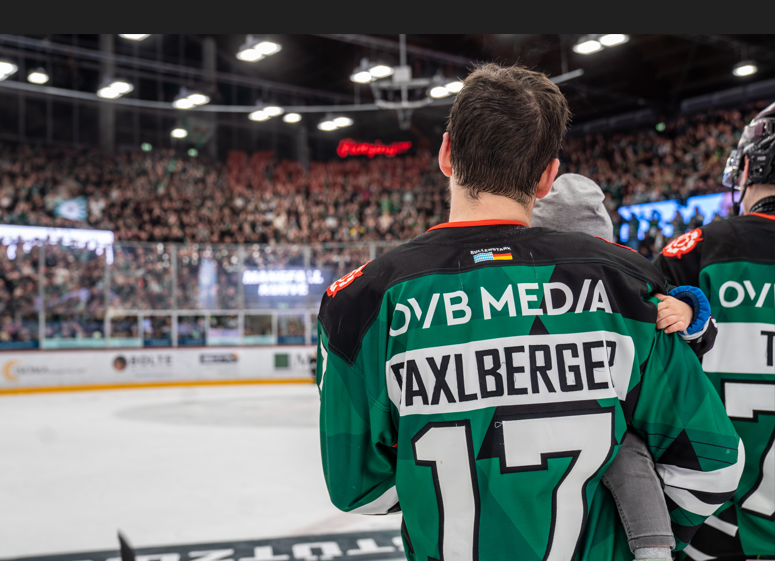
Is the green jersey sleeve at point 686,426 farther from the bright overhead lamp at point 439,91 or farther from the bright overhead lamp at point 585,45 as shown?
the bright overhead lamp at point 439,91

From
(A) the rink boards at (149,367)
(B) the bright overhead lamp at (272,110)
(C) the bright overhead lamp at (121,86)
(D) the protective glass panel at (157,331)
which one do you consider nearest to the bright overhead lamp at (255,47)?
(C) the bright overhead lamp at (121,86)

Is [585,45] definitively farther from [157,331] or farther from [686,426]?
[157,331]

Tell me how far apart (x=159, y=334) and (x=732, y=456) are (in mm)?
12659

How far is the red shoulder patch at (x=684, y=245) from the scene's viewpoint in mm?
1564

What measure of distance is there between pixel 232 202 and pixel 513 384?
53.1 feet

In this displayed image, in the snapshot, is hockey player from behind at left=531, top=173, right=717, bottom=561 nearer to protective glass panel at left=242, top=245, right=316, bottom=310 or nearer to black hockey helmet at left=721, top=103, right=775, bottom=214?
black hockey helmet at left=721, top=103, right=775, bottom=214

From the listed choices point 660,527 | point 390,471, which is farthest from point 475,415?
point 660,527

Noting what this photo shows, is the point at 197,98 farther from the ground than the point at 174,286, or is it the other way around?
the point at 197,98

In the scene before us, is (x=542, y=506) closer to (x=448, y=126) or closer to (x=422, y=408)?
(x=422, y=408)

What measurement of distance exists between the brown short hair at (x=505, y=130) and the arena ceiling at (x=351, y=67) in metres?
8.15

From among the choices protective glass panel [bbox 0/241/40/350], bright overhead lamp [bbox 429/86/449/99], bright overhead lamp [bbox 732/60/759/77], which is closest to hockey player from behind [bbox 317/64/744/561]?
bright overhead lamp [bbox 429/86/449/99]

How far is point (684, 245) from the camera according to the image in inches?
62.5

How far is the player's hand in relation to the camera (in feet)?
3.14

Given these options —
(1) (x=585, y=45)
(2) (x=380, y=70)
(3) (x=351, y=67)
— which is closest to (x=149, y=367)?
(2) (x=380, y=70)
